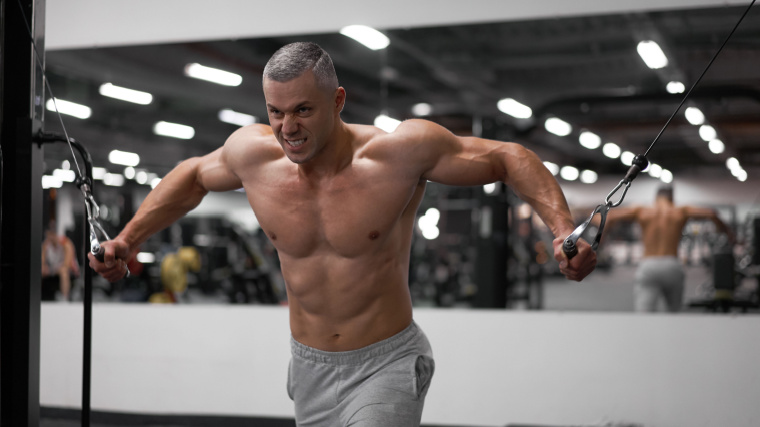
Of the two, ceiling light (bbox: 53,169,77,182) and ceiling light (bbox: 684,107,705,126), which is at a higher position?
ceiling light (bbox: 684,107,705,126)

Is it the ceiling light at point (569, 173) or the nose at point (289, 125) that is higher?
the ceiling light at point (569, 173)

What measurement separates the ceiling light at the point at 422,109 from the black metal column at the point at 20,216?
2339 millimetres

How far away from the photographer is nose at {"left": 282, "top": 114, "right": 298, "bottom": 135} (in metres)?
1.95

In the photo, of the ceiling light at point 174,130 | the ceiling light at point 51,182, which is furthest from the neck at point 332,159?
the ceiling light at point 51,182

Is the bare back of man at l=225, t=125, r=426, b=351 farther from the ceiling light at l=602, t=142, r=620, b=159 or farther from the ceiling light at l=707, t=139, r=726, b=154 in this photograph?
the ceiling light at l=707, t=139, r=726, b=154

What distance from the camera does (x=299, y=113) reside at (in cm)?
197

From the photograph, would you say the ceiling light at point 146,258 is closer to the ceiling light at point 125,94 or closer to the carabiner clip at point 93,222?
the ceiling light at point 125,94

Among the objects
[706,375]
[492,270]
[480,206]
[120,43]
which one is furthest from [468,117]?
[120,43]

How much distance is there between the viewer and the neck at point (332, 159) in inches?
84.9

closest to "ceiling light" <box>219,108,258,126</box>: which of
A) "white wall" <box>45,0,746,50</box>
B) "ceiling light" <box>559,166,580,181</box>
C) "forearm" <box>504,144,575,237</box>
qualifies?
"white wall" <box>45,0,746,50</box>

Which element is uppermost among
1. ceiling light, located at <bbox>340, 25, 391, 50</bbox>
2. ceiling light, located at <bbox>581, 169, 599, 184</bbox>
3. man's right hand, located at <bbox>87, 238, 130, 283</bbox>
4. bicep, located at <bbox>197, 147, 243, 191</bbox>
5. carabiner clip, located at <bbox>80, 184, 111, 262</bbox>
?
ceiling light, located at <bbox>340, 25, 391, 50</bbox>

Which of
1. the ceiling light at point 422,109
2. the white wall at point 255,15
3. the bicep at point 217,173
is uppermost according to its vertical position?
the white wall at point 255,15

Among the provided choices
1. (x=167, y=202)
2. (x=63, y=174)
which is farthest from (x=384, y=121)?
(x=167, y=202)

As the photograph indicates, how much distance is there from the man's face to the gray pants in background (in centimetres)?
273
